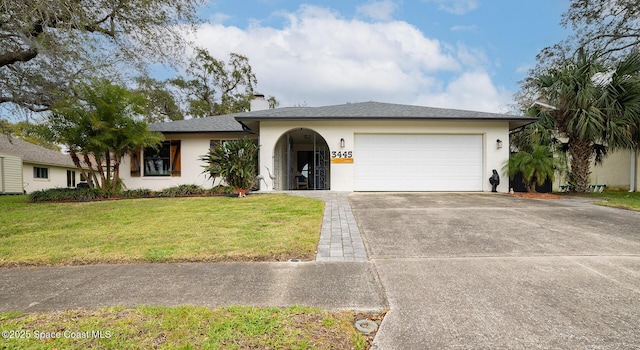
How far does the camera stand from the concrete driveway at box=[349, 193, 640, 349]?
76.5 inches

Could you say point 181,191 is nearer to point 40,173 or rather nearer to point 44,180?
point 40,173

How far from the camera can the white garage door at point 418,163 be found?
36.3ft

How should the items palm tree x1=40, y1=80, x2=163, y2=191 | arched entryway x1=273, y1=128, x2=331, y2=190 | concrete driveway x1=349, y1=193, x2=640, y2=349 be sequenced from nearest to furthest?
concrete driveway x1=349, y1=193, x2=640, y2=349
palm tree x1=40, y1=80, x2=163, y2=191
arched entryway x1=273, y1=128, x2=331, y2=190

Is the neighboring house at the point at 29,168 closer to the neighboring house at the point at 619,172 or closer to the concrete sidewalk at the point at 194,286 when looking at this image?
the concrete sidewalk at the point at 194,286

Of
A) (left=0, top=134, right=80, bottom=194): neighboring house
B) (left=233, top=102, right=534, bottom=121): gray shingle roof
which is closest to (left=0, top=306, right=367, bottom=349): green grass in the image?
(left=233, top=102, right=534, bottom=121): gray shingle roof

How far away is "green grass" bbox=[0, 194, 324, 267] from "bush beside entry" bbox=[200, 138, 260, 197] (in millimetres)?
2619

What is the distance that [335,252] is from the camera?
379 cm

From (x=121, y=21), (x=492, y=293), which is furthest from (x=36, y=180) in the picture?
(x=492, y=293)

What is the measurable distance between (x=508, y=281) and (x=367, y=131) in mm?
8645

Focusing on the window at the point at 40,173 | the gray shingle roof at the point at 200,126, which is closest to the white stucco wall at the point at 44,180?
the window at the point at 40,173

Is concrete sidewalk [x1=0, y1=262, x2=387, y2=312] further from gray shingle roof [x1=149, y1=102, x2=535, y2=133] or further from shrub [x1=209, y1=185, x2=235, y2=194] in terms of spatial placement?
gray shingle roof [x1=149, y1=102, x2=535, y2=133]

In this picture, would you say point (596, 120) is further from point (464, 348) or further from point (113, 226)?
point (113, 226)

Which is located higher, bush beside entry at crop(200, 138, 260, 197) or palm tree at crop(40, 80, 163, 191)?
palm tree at crop(40, 80, 163, 191)

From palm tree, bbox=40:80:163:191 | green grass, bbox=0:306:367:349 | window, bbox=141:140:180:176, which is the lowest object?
green grass, bbox=0:306:367:349
